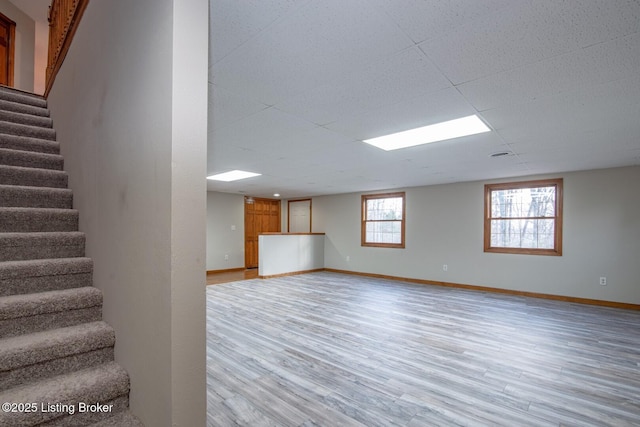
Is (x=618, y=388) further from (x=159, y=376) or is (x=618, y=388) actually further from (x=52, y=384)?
(x=52, y=384)

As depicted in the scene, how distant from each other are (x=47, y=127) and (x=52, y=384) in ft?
9.94

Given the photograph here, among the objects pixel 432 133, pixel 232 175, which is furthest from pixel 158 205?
pixel 232 175

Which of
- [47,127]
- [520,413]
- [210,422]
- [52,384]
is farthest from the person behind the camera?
[47,127]

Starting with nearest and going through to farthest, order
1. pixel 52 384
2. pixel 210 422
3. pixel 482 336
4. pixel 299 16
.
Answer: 1. pixel 52 384
2. pixel 299 16
3. pixel 210 422
4. pixel 482 336

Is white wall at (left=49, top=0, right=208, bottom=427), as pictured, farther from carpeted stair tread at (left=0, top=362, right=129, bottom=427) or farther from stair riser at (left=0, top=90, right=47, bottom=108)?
stair riser at (left=0, top=90, right=47, bottom=108)

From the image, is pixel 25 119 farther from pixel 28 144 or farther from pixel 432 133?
pixel 432 133

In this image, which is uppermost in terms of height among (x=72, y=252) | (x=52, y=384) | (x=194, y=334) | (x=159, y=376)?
(x=72, y=252)

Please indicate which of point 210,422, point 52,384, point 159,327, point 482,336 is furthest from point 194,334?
point 482,336

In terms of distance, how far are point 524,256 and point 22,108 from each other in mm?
7577

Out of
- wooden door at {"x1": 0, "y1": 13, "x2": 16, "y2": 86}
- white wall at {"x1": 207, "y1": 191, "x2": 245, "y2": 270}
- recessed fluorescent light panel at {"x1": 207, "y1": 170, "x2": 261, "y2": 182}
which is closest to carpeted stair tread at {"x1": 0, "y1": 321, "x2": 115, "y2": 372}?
recessed fluorescent light panel at {"x1": 207, "y1": 170, "x2": 261, "y2": 182}

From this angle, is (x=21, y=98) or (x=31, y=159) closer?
(x=31, y=159)

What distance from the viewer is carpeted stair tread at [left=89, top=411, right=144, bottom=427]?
1245 mm

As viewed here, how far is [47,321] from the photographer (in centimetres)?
153

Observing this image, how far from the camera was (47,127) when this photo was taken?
Answer: 10.3 feet
